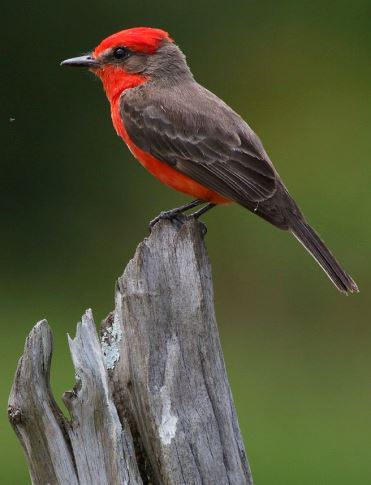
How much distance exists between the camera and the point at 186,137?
20.2 ft

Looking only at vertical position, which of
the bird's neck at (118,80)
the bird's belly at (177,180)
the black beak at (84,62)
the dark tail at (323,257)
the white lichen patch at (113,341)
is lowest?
A: the white lichen patch at (113,341)

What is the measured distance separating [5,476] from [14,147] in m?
4.11

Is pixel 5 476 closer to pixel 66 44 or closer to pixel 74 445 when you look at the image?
pixel 74 445

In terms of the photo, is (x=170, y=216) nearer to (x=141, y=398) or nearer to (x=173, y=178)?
(x=173, y=178)

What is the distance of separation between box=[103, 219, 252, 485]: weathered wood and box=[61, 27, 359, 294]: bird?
1.30m

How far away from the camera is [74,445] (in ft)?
13.5

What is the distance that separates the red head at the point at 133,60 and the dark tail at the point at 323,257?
1199 mm

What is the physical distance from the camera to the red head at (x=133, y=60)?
21.5 feet

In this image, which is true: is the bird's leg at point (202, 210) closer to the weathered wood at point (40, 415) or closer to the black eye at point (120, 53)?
the black eye at point (120, 53)

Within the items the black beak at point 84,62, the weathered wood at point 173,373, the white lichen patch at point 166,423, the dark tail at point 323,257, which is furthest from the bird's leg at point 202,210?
the white lichen patch at point 166,423

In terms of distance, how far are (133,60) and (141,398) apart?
2792 mm

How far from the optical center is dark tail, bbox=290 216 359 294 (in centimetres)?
571

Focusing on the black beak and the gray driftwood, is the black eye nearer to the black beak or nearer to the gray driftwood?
the black beak

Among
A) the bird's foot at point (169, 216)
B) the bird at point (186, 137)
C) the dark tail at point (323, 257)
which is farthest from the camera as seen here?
the bird at point (186, 137)
